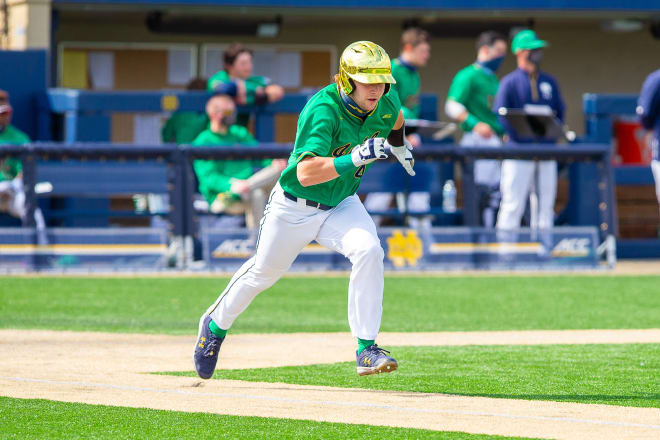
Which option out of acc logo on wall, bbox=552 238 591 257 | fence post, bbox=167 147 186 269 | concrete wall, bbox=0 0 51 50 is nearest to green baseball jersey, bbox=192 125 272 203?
fence post, bbox=167 147 186 269

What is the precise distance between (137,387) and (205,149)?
641 cm

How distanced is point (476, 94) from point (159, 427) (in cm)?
869

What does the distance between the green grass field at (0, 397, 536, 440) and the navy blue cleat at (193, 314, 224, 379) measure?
0.83 metres

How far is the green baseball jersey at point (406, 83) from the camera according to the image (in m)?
12.4

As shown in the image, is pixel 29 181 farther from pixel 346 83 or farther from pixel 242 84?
pixel 346 83

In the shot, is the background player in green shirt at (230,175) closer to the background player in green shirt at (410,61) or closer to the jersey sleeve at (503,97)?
the background player in green shirt at (410,61)

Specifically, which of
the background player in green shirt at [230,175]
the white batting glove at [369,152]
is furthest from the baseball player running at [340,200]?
the background player in green shirt at [230,175]

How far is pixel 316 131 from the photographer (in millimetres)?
5828

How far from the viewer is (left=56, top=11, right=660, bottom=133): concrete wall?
16391 millimetres

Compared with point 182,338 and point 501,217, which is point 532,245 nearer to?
point 501,217

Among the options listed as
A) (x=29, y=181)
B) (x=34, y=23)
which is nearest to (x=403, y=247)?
(x=29, y=181)

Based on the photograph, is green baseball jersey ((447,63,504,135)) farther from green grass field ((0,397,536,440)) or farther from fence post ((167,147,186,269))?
green grass field ((0,397,536,440))

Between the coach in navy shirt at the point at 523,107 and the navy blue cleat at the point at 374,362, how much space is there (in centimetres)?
680

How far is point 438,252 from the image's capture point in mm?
12477
